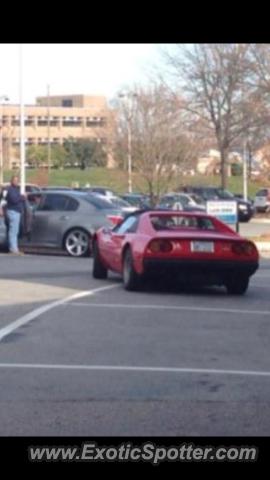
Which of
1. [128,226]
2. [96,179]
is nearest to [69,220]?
[128,226]

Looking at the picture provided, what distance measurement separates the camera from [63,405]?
368 inches

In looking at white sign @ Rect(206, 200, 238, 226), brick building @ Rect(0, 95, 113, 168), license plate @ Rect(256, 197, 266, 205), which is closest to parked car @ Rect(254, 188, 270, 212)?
license plate @ Rect(256, 197, 266, 205)

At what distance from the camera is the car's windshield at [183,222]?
18261mm

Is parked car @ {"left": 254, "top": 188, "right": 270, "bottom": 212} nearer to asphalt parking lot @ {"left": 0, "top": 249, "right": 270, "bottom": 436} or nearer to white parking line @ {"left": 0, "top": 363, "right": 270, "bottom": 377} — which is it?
asphalt parking lot @ {"left": 0, "top": 249, "right": 270, "bottom": 436}

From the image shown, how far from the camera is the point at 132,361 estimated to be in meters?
11.4

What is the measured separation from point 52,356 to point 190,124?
1333 inches

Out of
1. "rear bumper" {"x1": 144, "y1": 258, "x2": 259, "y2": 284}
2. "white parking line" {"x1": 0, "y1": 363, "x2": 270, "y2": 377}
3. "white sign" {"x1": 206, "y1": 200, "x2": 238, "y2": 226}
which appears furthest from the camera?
"white sign" {"x1": 206, "y1": 200, "x2": 238, "y2": 226}

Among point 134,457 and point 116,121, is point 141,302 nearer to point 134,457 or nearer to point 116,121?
point 134,457

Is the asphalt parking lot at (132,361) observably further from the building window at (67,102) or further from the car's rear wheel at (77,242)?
the building window at (67,102)

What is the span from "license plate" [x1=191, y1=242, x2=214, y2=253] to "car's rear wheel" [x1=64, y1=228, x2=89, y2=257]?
8421 mm

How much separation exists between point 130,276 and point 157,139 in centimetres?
2434

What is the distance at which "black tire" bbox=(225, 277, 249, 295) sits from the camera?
58.1ft

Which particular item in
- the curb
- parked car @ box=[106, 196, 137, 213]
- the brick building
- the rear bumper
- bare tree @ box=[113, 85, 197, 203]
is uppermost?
the brick building

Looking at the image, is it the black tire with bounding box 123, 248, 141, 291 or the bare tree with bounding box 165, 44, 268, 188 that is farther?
the bare tree with bounding box 165, 44, 268, 188
